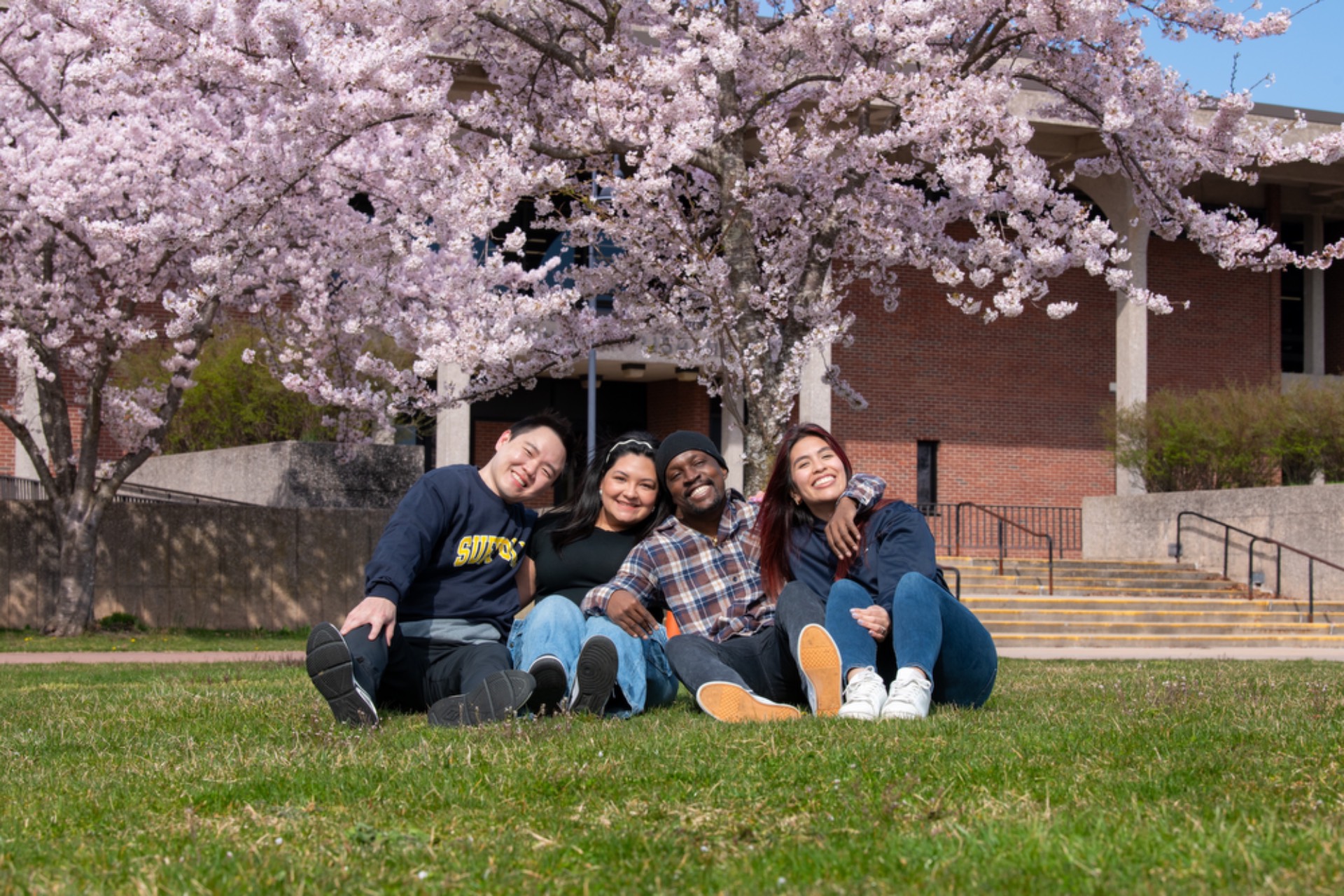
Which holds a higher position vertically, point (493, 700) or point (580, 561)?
point (580, 561)

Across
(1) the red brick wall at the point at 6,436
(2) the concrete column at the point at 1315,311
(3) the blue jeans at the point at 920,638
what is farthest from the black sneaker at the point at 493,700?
(2) the concrete column at the point at 1315,311

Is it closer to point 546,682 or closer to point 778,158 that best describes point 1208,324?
point 778,158

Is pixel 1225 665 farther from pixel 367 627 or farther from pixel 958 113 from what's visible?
pixel 367 627

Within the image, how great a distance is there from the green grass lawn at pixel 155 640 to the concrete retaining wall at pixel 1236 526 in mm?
13757

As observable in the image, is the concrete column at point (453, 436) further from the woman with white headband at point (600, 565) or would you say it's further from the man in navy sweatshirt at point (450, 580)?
the man in navy sweatshirt at point (450, 580)

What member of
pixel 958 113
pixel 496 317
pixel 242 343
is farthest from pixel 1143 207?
pixel 242 343

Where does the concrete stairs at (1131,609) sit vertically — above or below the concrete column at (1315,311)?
below

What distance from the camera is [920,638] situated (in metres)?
5.22

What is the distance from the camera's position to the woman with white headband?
17.9 feet

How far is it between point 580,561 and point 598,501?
0.97 feet

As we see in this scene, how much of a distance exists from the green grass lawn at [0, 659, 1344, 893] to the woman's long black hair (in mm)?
1018

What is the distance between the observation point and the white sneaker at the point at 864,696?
4.98m

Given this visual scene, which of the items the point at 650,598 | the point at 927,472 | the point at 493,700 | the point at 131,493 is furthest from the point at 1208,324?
the point at 493,700

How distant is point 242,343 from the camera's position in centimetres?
2131
